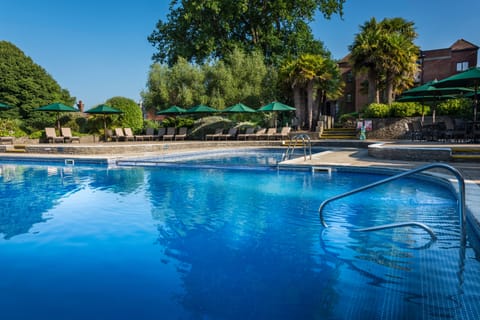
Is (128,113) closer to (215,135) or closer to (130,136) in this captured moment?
(130,136)

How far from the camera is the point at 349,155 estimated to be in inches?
492

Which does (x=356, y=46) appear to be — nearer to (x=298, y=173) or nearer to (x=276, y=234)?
(x=298, y=173)

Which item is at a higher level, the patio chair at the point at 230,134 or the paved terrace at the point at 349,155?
the patio chair at the point at 230,134

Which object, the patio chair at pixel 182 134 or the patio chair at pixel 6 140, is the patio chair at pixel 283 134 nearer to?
the patio chair at pixel 182 134

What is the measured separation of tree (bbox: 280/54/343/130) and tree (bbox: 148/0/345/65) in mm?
6260

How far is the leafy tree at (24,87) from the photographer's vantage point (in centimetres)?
3269

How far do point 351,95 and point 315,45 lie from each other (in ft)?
35.0

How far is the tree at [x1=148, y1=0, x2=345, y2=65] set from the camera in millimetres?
27781

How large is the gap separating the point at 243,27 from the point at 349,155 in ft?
70.9

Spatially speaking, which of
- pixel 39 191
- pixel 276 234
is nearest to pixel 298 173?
pixel 276 234

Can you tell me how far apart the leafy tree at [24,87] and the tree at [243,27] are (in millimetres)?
14392

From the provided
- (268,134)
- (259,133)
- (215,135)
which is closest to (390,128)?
(268,134)

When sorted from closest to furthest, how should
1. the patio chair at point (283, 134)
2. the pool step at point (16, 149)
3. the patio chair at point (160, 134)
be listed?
the pool step at point (16, 149), the patio chair at point (283, 134), the patio chair at point (160, 134)

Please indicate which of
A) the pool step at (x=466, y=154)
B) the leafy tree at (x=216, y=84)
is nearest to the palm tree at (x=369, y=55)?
the leafy tree at (x=216, y=84)
